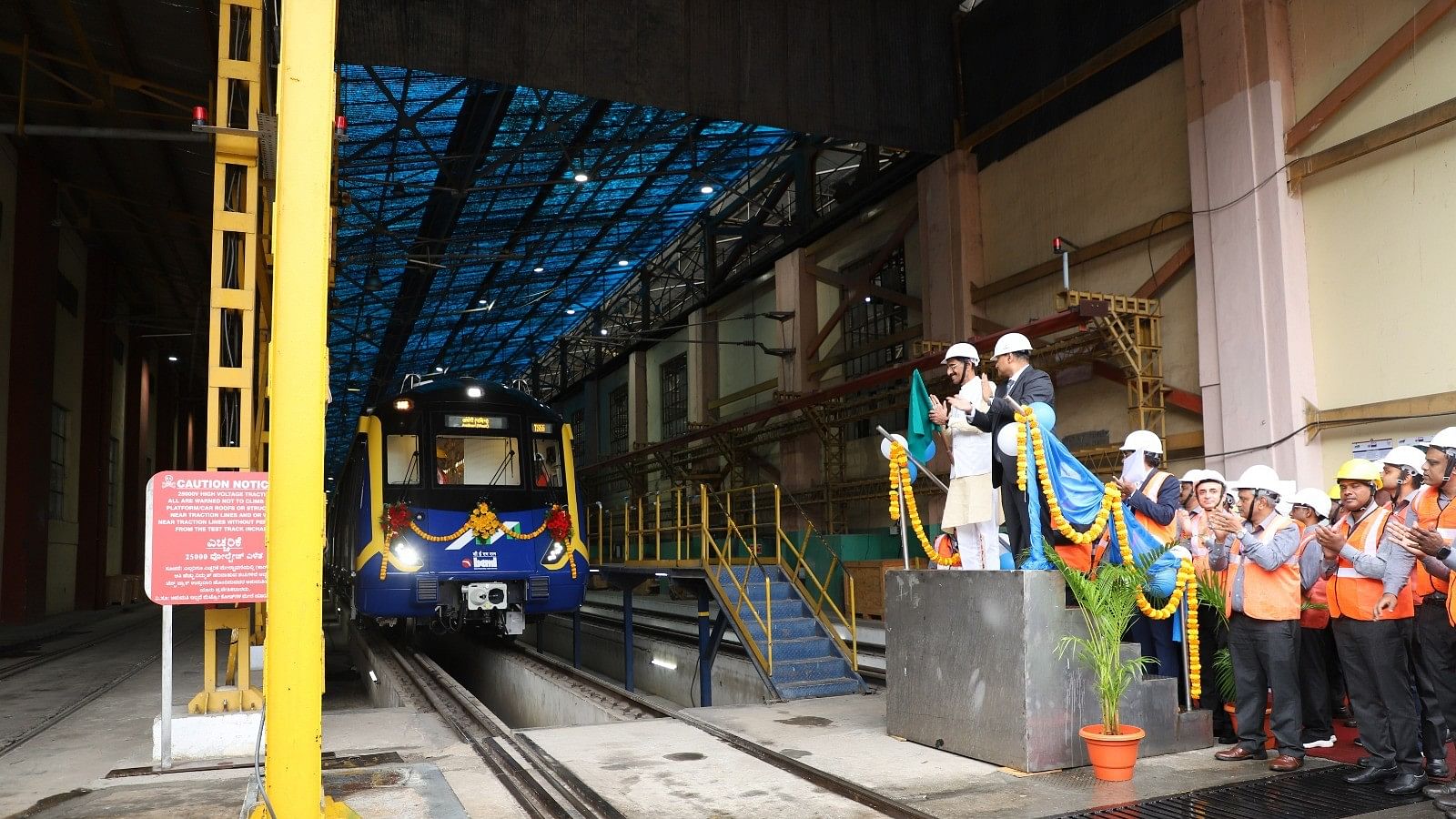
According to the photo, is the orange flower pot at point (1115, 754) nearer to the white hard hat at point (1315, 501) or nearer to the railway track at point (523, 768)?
the white hard hat at point (1315, 501)

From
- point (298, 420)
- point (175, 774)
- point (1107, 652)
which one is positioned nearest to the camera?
point (298, 420)

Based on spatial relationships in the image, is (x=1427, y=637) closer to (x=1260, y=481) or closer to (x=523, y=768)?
(x=1260, y=481)

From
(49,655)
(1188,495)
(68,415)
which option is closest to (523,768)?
(1188,495)

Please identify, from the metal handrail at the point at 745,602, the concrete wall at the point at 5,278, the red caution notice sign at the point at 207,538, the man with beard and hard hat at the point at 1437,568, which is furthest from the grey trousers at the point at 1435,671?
the concrete wall at the point at 5,278

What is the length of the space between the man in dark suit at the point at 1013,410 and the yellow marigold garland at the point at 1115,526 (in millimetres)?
130

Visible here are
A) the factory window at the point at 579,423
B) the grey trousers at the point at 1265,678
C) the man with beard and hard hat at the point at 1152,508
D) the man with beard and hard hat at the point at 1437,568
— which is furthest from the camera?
the factory window at the point at 579,423

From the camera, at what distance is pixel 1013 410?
6293 millimetres

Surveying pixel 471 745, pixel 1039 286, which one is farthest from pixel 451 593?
pixel 1039 286

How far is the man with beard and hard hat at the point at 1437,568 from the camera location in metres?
5.36

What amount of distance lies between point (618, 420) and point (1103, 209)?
2228 cm

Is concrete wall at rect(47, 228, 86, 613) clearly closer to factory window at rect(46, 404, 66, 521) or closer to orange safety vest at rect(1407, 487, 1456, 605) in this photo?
factory window at rect(46, 404, 66, 521)

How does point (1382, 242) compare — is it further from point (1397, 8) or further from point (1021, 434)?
point (1021, 434)

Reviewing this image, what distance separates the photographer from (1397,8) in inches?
404

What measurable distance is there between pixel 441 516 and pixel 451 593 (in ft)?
2.74
